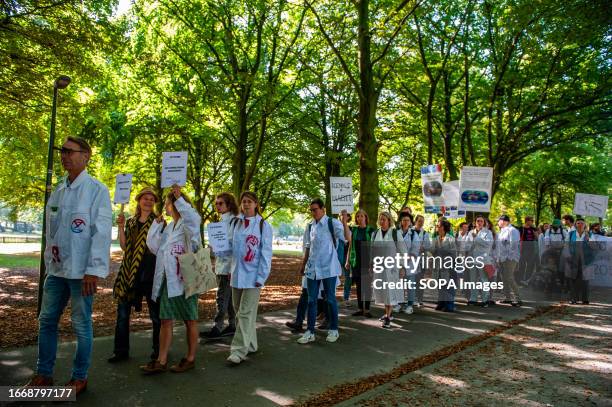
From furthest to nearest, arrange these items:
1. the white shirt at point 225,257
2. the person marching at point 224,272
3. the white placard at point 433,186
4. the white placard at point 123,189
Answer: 1. the white placard at point 433,186
2. the white placard at point 123,189
3. the person marching at point 224,272
4. the white shirt at point 225,257

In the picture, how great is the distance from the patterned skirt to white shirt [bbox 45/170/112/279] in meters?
0.96

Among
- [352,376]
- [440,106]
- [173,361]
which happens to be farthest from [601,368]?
[440,106]

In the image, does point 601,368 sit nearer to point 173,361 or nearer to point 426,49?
point 173,361

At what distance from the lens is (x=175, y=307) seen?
518 centimetres

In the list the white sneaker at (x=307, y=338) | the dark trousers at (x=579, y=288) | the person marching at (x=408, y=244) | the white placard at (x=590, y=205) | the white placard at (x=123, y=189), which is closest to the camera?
the white sneaker at (x=307, y=338)

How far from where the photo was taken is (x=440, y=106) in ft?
65.5

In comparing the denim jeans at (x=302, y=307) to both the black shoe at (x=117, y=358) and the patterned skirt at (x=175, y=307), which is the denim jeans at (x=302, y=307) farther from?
the black shoe at (x=117, y=358)

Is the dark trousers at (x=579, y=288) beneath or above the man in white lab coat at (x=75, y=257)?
beneath

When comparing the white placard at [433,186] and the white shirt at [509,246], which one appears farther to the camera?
the white placard at [433,186]

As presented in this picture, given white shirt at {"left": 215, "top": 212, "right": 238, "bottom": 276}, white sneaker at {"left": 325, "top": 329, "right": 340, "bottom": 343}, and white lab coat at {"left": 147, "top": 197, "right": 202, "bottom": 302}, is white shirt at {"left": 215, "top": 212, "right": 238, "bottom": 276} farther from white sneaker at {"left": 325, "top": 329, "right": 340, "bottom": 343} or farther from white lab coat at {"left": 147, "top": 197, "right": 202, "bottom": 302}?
white sneaker at {"left": 325, "top": 329, "right": 340, "bottom": 343}

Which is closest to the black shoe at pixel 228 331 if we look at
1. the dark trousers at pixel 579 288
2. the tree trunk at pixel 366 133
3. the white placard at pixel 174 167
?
the white placard at pixel 174 167

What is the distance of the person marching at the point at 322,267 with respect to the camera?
699 centimetres

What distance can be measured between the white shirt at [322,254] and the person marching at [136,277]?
249cm

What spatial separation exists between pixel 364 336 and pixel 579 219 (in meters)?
8.13
